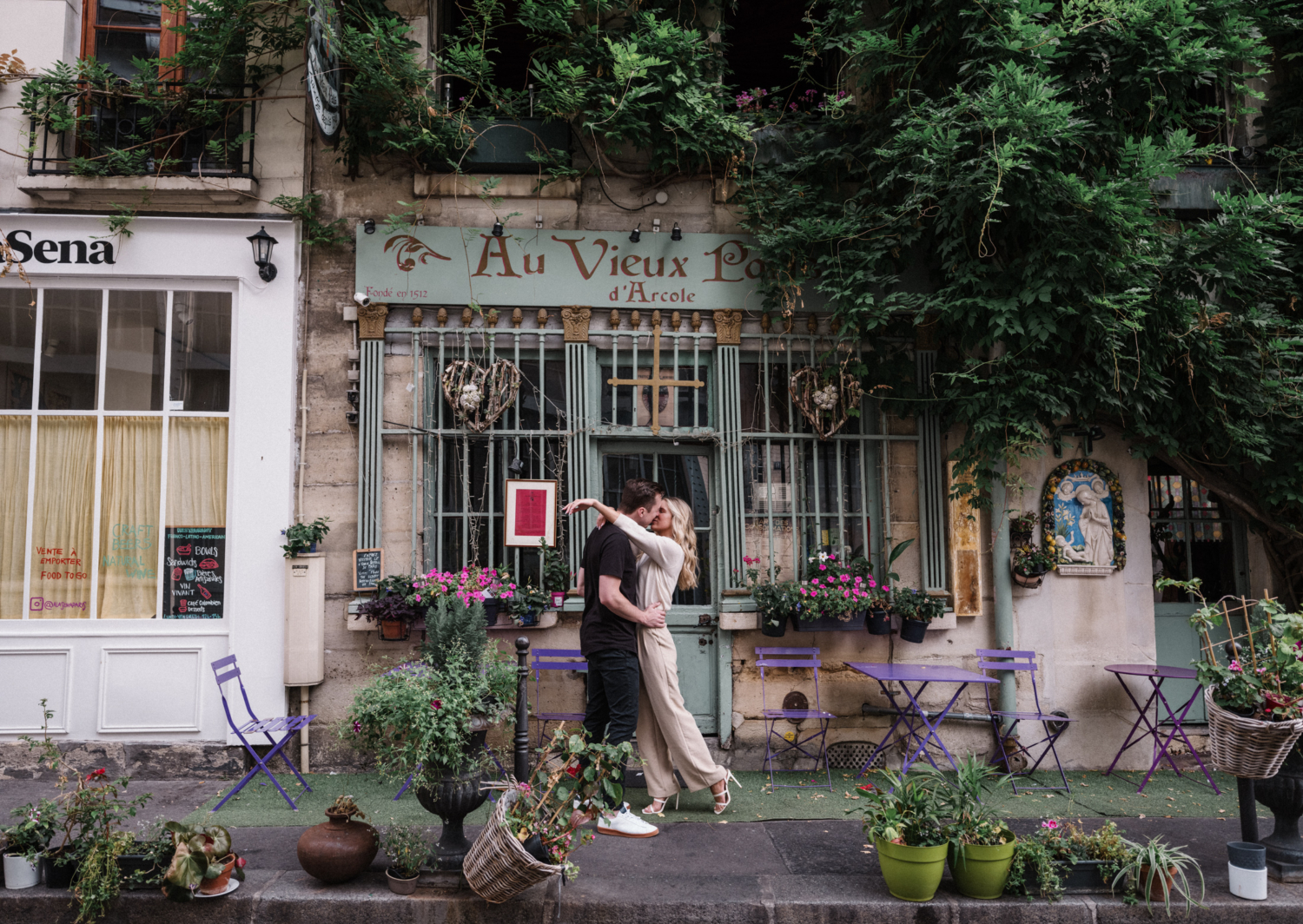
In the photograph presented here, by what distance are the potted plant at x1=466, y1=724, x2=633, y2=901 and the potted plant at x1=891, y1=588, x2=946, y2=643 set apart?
3.29 m

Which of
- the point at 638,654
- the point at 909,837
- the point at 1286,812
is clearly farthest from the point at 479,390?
the point at 1286,812

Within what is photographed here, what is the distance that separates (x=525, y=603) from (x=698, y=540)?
1602 mm

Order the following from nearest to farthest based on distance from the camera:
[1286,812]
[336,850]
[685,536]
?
[336,850]
[1286,812]
[685,536]

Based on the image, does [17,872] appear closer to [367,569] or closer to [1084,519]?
[367,569]

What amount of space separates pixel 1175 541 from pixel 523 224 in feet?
21.6

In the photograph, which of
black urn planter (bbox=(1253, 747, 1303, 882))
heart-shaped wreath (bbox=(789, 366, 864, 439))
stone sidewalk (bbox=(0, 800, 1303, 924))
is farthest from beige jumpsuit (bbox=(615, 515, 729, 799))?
black urn planter (bbox=(1253, 747, 1303, 882))

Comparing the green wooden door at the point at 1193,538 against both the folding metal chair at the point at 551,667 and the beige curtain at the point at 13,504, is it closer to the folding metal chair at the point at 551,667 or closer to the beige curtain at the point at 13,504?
the folding metal chair at the point at 551,667

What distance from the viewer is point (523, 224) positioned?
7012 mm

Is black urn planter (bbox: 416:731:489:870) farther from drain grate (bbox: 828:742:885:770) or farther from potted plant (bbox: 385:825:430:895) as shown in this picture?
drain grate (bbox: 828:742:885:770)

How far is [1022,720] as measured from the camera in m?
6.84

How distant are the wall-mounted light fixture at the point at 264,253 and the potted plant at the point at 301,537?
2.04 metres

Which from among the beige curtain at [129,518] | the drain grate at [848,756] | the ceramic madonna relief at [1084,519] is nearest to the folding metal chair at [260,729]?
the beige curtain at [129,518]

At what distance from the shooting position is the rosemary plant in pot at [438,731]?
13.5 ft

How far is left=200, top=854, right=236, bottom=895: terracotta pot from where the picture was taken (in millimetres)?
4051
